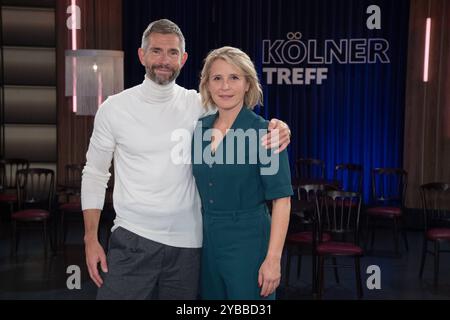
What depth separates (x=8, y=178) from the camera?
7414mm

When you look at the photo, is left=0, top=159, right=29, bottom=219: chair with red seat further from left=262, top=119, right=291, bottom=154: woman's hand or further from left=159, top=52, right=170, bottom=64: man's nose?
left=262, top=119, right=291, bottom=154: woman's hand

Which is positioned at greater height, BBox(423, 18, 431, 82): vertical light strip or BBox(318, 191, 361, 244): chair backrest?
BBox(423, 18, 431, 82): vertical light strip

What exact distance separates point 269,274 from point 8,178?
6185mm

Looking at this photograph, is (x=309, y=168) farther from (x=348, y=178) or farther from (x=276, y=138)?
(x=276, y=138)

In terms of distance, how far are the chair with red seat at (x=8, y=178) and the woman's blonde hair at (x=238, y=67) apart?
4.71 meters

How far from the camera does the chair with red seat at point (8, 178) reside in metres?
6.36

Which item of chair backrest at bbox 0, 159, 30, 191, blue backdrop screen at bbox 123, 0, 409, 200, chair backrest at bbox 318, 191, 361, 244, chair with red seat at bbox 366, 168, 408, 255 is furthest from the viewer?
blue backdrop screen at bbox 123, 0, 409, 200

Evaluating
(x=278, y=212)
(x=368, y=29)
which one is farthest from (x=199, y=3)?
(x=278, y=212)

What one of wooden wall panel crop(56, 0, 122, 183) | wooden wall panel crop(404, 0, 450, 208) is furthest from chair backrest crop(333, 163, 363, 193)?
wooden wall panel crop(56, 0, 122, 183)

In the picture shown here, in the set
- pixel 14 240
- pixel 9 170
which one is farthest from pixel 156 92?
pixel 9 170

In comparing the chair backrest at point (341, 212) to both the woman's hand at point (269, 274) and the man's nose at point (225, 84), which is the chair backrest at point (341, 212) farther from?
the man's nose at point (225, 84)

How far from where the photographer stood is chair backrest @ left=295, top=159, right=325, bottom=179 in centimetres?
704

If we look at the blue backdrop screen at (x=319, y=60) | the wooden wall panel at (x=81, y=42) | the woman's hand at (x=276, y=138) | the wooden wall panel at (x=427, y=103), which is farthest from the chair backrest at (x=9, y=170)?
the woman's hand at (x=276, y=138)

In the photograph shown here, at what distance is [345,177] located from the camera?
299 inches
